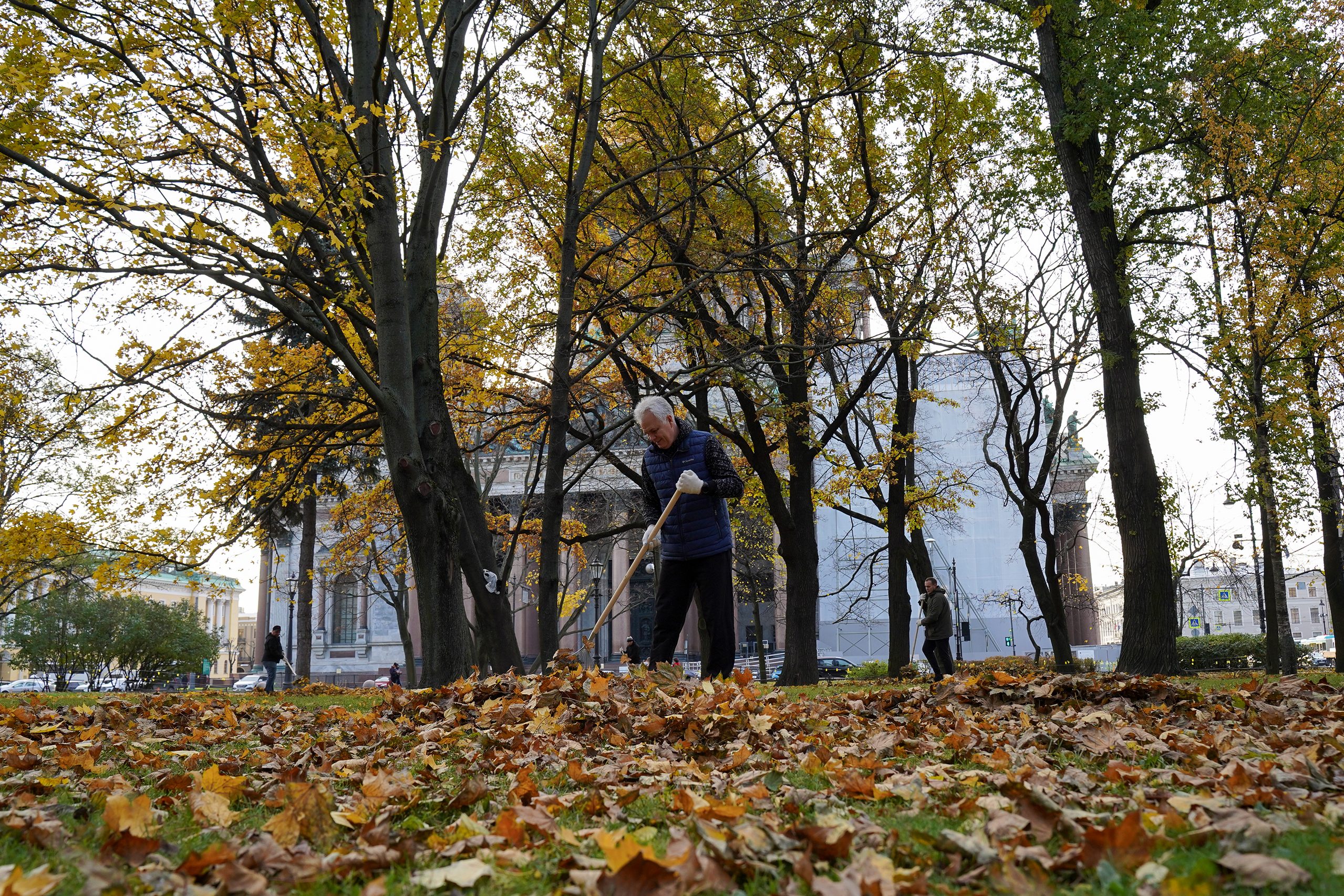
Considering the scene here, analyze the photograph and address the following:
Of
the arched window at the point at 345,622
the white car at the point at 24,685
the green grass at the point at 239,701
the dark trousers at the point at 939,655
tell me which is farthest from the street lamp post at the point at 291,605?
the white car at the point at 24,685

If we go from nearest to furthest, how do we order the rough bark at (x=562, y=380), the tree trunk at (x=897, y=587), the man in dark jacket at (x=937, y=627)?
the rough bark at (x=562, y=380) → the man in dark jacket at (x=937, y=627) → the tree trunk at (x=897, y=587)

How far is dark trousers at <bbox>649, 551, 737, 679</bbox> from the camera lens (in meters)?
6.30

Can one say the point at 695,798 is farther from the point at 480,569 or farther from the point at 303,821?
the point at 480,569

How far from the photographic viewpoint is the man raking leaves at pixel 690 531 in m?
6.29

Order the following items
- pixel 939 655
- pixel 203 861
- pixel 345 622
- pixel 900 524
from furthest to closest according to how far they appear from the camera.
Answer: pixel 345 622 < pixel 900 524 < pixel 939 655 < pixel 203 861

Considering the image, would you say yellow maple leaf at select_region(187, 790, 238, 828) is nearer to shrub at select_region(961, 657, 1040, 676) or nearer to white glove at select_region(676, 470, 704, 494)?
white glove at select_region(676, 470, 704, 494)

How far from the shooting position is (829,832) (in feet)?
7.40

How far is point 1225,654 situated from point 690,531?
26334 millimetres

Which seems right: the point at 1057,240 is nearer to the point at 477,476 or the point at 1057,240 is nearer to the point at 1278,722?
the point at 477,476

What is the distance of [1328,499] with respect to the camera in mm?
15180

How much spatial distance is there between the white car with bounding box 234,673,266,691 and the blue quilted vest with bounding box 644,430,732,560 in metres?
44.2

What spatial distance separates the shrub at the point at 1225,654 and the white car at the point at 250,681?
38.1m

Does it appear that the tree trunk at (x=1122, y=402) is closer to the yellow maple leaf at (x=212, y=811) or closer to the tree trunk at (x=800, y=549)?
the tree trunk at (x=800, y=549)

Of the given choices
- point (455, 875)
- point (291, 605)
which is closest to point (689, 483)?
point (455, 875)
